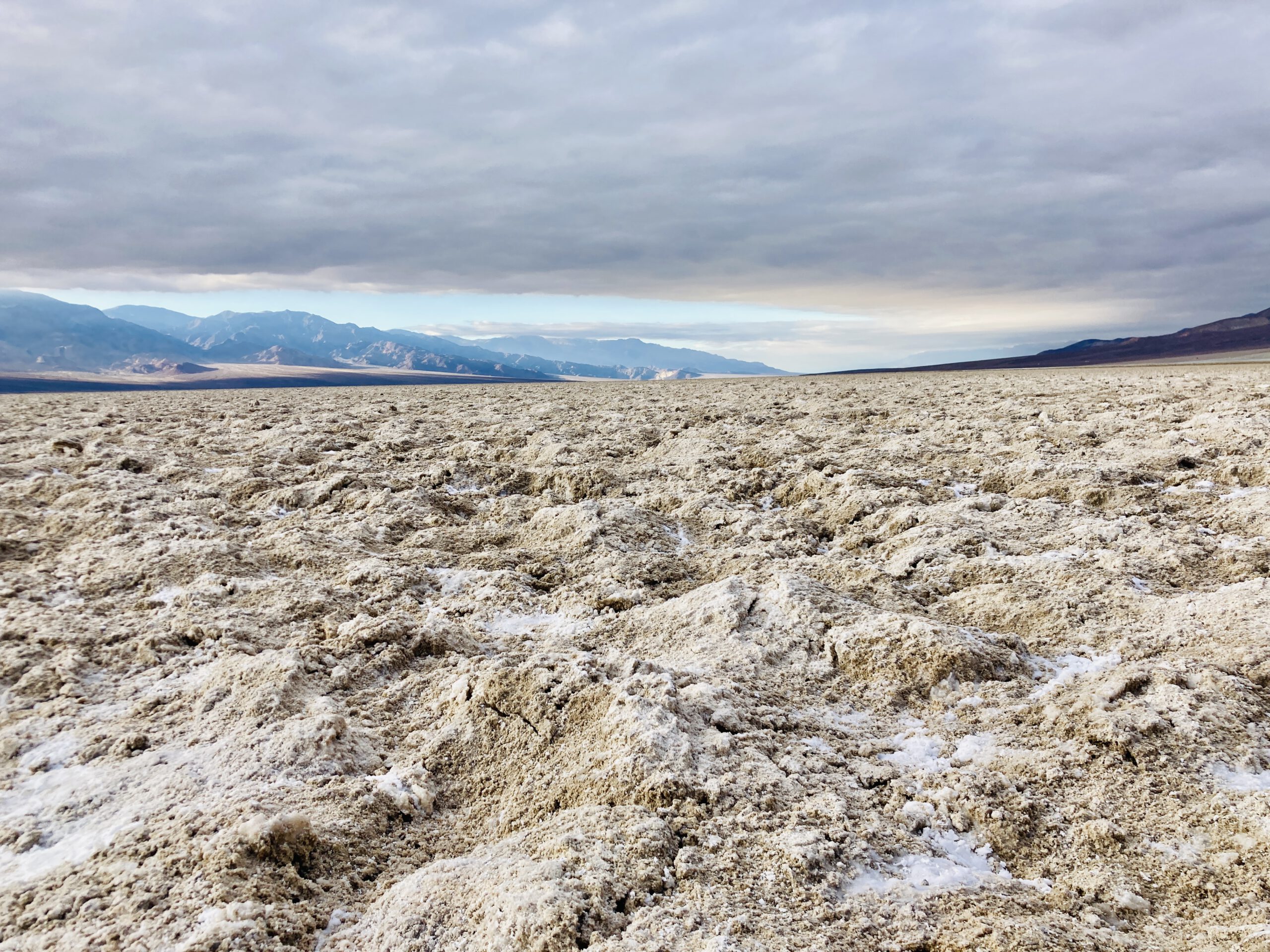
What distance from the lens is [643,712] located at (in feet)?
10.7

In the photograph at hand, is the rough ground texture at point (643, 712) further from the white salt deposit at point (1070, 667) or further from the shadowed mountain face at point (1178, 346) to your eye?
the shadowed mountain face at point (1178, 346)

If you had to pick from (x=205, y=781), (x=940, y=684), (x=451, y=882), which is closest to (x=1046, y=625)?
(x=940, y=684)

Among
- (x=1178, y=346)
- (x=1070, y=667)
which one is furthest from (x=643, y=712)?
(x=1178, y=346)

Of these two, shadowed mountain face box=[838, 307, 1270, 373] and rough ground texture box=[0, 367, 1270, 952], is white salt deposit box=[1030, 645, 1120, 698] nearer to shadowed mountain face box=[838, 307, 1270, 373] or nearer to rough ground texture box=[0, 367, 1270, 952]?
rough ground texture box=[0, 367, 1270, 952]

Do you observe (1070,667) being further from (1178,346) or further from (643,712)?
(1178,346)

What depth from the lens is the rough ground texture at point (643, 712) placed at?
237 centimetres

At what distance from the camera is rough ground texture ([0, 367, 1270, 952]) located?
237 cm

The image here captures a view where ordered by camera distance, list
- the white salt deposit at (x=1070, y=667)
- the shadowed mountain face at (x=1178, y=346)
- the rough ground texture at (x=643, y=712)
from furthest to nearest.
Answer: the shadowed mountain face at (x=1178, y=346) → the white salt deposit at (x=1070, y=667) → the rough ground texture at (x=643, y=712)

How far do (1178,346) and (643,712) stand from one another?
199386 millimetres

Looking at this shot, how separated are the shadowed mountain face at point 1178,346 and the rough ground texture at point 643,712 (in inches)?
4877

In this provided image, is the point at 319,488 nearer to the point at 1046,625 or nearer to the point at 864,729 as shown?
the point at 864,729

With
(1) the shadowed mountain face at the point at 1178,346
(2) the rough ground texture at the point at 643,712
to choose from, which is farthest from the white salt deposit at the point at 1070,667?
(1) the shadowed mountain face at the point at 1178,346

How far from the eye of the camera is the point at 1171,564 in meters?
4.87

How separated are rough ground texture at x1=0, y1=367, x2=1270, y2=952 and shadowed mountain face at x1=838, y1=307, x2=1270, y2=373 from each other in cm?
12388
